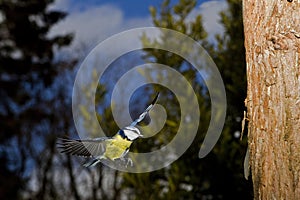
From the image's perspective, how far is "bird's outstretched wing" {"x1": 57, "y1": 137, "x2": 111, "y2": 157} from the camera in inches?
42.3

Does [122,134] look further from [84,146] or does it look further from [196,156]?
[196,156]

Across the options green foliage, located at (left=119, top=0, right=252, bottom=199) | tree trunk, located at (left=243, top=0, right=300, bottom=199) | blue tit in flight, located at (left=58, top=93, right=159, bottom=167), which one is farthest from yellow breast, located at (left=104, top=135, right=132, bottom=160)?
green foliage, located at (left=119, top=0, right=252, bottom=199)

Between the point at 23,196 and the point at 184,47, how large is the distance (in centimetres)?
343

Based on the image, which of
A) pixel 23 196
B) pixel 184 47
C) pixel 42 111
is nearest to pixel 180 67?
pixel 184 47

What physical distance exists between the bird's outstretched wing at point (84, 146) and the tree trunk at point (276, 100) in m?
0.55

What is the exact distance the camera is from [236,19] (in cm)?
338

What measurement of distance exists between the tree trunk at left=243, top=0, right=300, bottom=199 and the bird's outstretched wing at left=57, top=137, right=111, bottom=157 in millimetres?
545

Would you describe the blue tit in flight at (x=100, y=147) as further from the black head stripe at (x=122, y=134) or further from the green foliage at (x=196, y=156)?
the green foliage at (x=196, y=156)

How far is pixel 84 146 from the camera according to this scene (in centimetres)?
111

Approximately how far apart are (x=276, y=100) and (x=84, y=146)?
605mm

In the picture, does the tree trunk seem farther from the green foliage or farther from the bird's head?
the green foliage

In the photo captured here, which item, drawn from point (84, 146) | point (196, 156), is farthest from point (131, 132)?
point (196, 156)

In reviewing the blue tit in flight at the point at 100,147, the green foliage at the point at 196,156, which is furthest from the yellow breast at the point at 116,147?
the green foliage at the point at 196,156

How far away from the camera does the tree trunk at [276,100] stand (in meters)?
1.38
